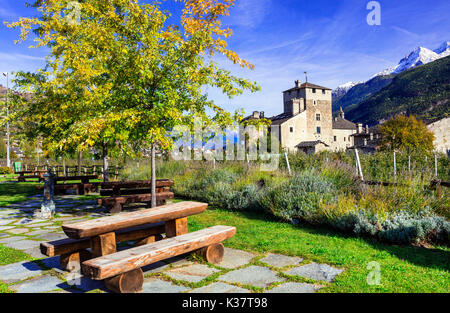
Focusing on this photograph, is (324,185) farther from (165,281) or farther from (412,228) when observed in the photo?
(165,281)

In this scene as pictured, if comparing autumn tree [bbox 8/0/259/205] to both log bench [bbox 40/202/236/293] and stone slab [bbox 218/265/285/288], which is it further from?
stone slab [bbox 218/265/285/288]

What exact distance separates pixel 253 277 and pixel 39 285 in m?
2.33

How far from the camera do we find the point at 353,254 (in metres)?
4.38

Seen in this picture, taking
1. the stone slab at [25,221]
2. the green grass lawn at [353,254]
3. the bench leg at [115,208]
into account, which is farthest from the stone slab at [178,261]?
the stone slab at [25,221]

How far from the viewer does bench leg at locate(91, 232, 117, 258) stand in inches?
140

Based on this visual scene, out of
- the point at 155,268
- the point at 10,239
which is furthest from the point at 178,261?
the point at 10,239

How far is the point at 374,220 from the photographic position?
546cm

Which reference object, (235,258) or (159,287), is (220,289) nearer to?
(159,287)

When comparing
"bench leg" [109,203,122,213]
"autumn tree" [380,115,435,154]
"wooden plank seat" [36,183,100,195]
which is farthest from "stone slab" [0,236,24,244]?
"autumn tree" [380,115,435,154]

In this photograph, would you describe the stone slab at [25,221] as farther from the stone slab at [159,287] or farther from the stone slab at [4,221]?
the stone slab at [159,287]

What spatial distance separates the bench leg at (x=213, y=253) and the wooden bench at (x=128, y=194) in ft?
13.8

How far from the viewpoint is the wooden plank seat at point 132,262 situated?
2.86 m

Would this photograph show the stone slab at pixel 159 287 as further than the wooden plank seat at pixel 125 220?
No

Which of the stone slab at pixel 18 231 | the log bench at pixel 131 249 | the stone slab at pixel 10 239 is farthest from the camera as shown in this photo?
the stone slab at pixel 18 231
